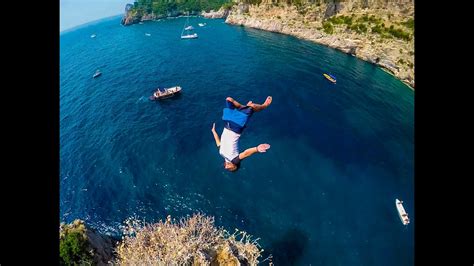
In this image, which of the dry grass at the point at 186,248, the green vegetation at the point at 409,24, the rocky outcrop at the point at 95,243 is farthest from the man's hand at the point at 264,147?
the green vegetation at the point at 409,24

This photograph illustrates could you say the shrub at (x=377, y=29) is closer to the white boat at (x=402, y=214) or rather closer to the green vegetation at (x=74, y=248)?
the white boat at (x=402, y=214)

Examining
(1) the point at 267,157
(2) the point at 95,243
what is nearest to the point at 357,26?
(1) the point at 267,157

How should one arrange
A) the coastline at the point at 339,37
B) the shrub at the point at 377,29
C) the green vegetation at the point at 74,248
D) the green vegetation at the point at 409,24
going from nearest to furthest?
1. the green vegetation at the point at 74,248
2. the coastline at the point at 339,37
3. the green vegetation at the point at 409,24
4. the shrub at the point at 377,29

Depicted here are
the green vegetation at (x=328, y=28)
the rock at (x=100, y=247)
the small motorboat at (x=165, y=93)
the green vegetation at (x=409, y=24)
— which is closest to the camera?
the rock at (x=100, y=247)

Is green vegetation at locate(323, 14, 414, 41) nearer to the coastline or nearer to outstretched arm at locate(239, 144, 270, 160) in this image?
the coastline

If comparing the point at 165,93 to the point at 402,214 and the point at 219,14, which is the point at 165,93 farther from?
the point at 219,14

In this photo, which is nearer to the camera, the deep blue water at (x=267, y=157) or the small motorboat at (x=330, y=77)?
the deep blue water at (x=267, y=157)
